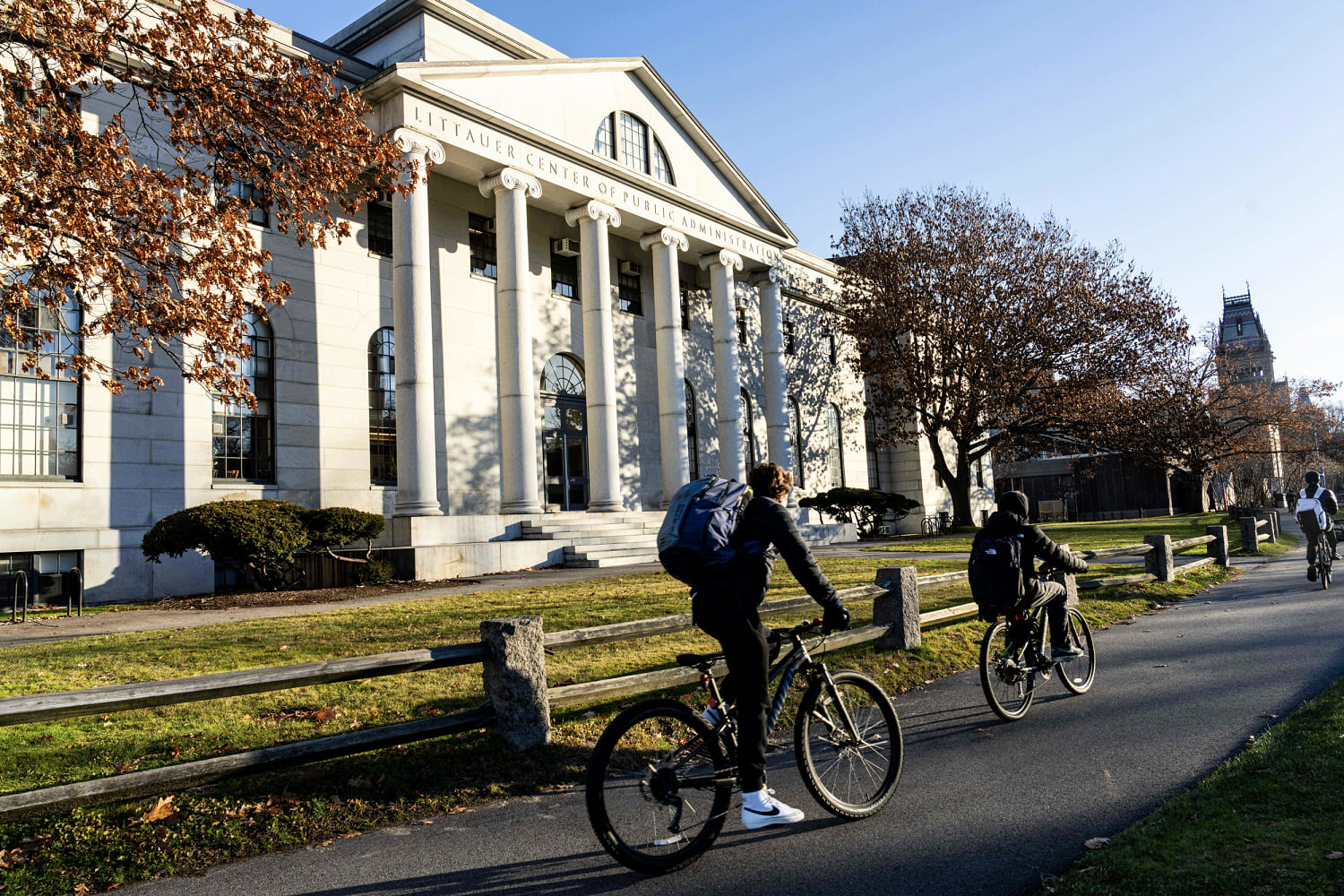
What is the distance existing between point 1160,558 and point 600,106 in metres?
19.2

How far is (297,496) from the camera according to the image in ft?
63.1

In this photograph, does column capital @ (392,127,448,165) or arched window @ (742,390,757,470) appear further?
arched window @ (742,390,757,470)

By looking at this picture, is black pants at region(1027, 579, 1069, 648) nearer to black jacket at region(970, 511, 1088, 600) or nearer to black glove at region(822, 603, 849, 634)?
black jacket at region(970, 511, 1088, 600)

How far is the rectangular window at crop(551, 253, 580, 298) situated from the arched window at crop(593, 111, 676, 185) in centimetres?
337

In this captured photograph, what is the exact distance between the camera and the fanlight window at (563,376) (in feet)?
84.8

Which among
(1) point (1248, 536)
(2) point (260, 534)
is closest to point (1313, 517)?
(1) point (1248, 536)

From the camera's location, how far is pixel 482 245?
79.7 ft

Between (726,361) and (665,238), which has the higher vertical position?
(665,238)

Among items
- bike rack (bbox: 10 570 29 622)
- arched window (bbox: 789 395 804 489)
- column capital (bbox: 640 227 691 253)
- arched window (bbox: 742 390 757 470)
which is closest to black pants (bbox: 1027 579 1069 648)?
bike rack (bbox: 10 570 29 622)

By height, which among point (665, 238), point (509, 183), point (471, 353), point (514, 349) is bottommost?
point (514, 349)

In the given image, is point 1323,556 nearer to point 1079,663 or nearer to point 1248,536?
point 1248,536

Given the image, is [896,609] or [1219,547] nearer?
[896,609]

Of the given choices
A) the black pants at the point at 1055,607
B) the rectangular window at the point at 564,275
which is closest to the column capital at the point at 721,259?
the rectangular window at the point at 564,275

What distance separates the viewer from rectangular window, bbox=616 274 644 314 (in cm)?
2912
